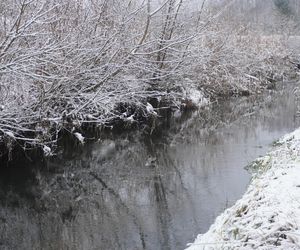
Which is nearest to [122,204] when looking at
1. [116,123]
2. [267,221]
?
[267,221]

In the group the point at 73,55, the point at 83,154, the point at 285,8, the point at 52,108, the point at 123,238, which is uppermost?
the point at 285,8

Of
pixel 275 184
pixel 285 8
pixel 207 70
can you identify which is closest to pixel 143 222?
pixel 275 184

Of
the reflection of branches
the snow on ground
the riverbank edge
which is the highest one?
the riverbank edge

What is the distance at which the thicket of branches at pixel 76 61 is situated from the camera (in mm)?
8133

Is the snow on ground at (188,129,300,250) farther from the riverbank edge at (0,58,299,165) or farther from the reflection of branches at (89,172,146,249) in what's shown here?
the riverbank edge at (0,58,299,165)

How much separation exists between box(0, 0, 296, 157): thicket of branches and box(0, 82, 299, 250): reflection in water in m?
1.10

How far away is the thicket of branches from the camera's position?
813cm

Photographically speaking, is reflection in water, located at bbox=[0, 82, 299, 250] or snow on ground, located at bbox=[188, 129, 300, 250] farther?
reflection in water, located at bbox=[0, 82, 299, 250]

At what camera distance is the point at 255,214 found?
14.0 ft

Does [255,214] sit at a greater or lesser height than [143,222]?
greater

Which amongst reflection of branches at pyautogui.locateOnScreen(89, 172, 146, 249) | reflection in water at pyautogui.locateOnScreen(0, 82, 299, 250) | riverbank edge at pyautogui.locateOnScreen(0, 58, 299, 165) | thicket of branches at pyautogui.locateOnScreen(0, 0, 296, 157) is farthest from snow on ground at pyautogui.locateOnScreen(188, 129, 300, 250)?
riverbank edge at pyautogui.locateOnScreen(0, 58, 299, 165)

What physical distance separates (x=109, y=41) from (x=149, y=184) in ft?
14.3

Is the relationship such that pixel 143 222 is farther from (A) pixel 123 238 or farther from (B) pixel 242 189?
(B) pixel 242 189

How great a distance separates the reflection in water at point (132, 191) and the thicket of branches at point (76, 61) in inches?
43.2
